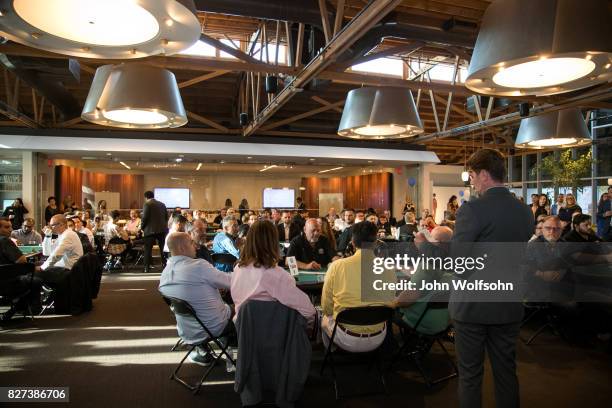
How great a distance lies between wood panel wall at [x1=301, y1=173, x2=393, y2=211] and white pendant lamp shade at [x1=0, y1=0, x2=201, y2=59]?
48.3 feet

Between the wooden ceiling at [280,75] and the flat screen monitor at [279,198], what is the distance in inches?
198

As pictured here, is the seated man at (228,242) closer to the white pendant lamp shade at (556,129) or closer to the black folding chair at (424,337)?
the black folding chair at (424,337)

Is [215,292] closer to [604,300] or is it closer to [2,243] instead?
[2,243]

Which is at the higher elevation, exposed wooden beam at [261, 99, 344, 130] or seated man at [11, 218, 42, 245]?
exposed wooden beam at [261, 99, 344, 130]

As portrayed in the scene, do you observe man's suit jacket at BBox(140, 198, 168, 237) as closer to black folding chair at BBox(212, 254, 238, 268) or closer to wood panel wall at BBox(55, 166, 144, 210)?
black folding chair at BBox(212, 254, 238, 268)

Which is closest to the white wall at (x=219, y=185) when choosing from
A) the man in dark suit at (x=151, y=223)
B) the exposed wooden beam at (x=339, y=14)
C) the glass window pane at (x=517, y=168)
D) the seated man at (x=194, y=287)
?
the man in dark suit at (x=151, y=223)

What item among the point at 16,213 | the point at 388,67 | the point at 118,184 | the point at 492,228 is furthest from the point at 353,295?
Result: the point at 118,184

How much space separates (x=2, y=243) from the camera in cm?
507

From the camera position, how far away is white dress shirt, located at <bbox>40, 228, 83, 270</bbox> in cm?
556

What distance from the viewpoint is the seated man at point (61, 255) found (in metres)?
5.55

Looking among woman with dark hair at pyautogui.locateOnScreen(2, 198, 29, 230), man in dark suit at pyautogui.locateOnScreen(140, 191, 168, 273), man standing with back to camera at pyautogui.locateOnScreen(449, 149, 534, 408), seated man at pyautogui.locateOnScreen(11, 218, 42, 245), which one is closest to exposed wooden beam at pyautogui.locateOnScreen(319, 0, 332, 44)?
man standing with back to camera at pyautogui.locateOnScreen(449, 149, 534, 408)

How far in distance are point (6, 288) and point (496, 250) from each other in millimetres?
5143

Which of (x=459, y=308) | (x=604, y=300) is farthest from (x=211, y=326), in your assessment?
(x=604, y=300)

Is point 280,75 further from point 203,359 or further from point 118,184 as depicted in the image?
point 118,184
